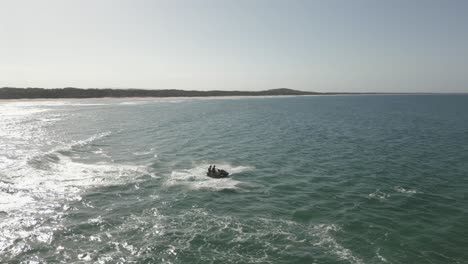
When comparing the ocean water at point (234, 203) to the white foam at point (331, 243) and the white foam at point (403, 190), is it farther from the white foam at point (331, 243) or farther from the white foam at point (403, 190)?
the white foam at point (403, 190)

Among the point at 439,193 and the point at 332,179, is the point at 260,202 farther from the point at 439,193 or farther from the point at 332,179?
the point at 439,193

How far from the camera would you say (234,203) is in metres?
25.1

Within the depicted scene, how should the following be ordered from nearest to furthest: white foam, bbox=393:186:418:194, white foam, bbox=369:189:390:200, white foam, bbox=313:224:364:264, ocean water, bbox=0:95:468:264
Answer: white foam, bbox=313:224:364:264, ocean water, bbox=0:95:468:264, white foam, bbox=369:189:390:200, white foam, bbox=393:186:418:194

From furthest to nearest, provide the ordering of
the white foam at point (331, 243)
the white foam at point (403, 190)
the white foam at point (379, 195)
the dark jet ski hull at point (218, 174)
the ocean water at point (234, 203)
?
the dark jet ski hull at point (218, 174)
the white foam at point (403, 190)
the white foam at point (379, 195)
the ocean water at point (234, 203)
the white foam at point (331, 243)

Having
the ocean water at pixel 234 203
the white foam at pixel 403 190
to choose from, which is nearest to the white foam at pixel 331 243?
the ocean water at pixel 234 203

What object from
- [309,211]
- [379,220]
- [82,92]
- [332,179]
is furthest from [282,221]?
[82,92]

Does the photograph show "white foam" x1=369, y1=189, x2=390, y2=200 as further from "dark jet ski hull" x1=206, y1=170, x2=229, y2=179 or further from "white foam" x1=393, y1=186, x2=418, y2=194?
"dark jet ski hull" x1=206, y1=170, x2=229, y2=179

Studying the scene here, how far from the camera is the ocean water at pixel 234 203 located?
714 inches

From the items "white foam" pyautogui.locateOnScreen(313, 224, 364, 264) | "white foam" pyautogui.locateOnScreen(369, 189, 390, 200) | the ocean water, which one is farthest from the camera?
"white foam" pyautogui.locateOnScreen(369, 189, 390, 200)

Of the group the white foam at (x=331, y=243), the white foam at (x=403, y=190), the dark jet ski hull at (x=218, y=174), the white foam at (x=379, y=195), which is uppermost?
the dark jet ski hull at (x=218, y=174)

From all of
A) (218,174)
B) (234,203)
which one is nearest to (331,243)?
(234,203)

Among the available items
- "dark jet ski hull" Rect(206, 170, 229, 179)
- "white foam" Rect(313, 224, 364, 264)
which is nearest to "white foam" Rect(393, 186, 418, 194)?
"white foam" Rect(313, 224, 364, 264)

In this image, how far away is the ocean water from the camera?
18.1 meters

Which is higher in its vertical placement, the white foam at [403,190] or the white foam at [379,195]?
Result: the white foam at [403,190]
